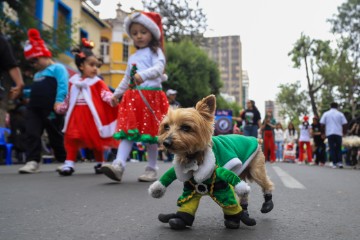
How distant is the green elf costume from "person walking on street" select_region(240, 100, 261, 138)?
11434 mm

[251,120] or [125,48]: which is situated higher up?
[125,48]

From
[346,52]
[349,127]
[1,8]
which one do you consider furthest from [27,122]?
[346,52]

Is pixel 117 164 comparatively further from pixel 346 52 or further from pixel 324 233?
pixel 346 52

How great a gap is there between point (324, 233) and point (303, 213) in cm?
84

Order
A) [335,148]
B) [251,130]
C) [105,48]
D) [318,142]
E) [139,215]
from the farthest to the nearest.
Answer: [105,48] → [318,142] → [251,130] → [335,148] → [139,215]

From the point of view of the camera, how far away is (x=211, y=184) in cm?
279

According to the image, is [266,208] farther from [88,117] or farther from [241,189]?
[88,117]

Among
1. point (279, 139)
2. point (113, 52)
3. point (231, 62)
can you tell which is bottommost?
point (279, 139)

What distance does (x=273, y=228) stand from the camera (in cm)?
298

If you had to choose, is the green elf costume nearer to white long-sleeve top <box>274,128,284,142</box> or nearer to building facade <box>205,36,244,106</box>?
white long-sleeve top <box>274,128,284,142</box>

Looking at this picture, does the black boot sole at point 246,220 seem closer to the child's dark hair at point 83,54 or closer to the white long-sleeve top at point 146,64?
the white long-sleeve top at point 146,64

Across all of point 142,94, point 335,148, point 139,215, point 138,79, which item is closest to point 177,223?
point 139,215

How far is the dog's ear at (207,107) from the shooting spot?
2.80m

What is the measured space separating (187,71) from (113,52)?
247 inches
